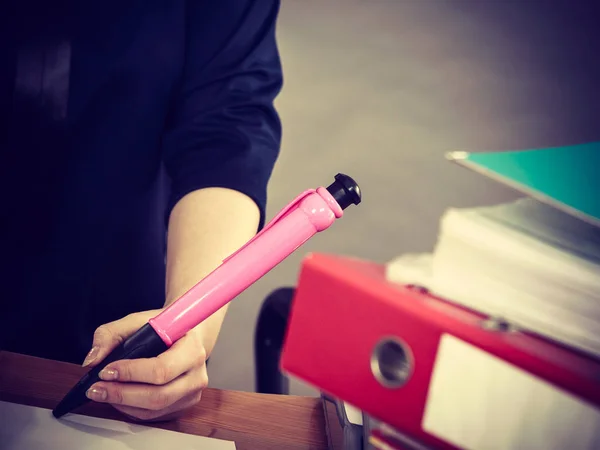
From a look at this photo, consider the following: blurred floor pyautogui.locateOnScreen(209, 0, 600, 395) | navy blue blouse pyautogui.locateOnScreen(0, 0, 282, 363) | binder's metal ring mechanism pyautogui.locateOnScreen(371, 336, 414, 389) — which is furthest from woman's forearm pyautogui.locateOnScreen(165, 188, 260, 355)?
blurred floor pyautogui.locateOnScreen(209, 0, 600, 395)

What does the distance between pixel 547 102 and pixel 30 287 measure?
644 millimetres

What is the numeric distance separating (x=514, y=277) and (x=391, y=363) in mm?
56

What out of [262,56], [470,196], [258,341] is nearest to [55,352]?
[258,341]

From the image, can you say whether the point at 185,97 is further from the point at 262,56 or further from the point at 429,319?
the point at 429,319

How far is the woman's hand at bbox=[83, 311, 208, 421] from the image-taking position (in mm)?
314

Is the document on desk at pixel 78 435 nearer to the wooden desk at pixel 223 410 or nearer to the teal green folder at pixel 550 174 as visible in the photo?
the wooden desk at pixel 223 410

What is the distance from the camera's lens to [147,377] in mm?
323

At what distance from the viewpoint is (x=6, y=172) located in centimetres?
48

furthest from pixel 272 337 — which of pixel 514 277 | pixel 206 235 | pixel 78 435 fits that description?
pixel 514 277

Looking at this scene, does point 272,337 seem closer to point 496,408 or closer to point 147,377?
point 147,377

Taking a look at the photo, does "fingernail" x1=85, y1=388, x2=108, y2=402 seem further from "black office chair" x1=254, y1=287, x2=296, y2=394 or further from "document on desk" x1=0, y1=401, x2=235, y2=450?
"black office chair" x1=254, y1=287, x2=296, y2=394

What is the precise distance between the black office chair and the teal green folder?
27cm

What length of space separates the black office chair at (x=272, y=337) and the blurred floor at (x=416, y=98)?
13.0 inches

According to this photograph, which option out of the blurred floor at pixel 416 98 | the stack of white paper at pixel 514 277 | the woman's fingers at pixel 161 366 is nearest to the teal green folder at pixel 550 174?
the stack of white paper at pixel 514 277
